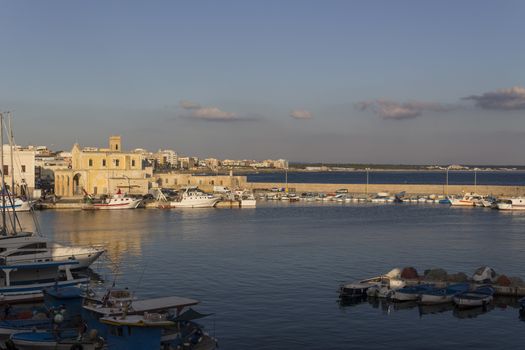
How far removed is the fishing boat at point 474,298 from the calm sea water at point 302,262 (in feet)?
2.57

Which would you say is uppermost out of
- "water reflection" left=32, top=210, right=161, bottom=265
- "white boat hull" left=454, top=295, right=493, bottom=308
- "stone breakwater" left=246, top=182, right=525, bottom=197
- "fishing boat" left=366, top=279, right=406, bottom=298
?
"stone breakwater" left=246, top=182, right=525, bottom=197

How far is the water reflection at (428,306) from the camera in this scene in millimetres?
30627

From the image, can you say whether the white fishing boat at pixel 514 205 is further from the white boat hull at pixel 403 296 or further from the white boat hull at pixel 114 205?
the white boat hull at pixel 403 296

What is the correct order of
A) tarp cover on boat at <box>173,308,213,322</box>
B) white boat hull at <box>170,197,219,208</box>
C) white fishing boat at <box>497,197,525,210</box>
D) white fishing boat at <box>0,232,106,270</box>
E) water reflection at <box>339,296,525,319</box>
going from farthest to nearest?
1. white boat hull at <box>170,197,219,208</box>
2. white fishing boat at <box>497,197,525,210</box>
3. white fishing boat at <box>0,232,106,270</box>
4. water reflection at <box>339,296,525,319</box>
5. tarp cover on boat at <box>173,308,213,322</box>

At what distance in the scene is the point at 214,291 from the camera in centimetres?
3400

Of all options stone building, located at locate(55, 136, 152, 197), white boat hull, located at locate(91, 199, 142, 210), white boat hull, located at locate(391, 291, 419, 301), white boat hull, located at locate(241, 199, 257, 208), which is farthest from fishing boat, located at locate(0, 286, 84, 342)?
stone building, located at locate(55, 136, 152, 197)

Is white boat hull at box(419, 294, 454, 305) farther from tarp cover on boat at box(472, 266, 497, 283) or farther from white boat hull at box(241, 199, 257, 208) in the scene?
white boat hull at box(241, 199, 257, 208)

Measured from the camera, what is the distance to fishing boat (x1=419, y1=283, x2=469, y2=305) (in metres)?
32.1

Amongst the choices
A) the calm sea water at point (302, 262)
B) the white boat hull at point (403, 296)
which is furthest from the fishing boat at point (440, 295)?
the calm sea water at point (302, 262)

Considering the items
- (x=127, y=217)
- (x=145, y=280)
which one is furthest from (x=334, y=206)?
(x=145, y=280)

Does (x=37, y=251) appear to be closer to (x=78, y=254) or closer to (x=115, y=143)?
(x=78, y=254)

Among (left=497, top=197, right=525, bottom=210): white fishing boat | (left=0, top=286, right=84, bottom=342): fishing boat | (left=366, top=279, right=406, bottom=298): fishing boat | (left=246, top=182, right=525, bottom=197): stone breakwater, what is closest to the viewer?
(left=0, top=286, right=84, bottom=342): fishing boat

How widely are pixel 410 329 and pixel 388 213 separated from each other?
59427 mm

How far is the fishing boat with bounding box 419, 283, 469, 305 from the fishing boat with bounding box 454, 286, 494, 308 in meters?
0.49
